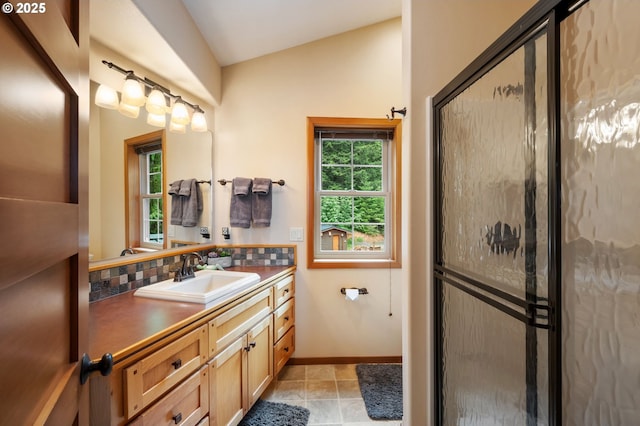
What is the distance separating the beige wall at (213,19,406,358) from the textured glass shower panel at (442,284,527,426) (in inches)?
43.7

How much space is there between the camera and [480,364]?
0.97m

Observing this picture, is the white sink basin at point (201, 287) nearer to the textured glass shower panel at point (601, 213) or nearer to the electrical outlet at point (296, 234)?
the electrical outlet at point (296, 234)

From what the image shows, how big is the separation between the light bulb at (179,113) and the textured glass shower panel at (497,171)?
1643mm

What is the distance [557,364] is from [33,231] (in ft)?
3.50

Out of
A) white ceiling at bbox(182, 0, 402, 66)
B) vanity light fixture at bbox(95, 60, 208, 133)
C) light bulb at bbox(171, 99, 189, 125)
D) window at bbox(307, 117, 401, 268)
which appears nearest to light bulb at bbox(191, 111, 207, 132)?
vanity light fixture at bbox(95, 60, 208, 133)

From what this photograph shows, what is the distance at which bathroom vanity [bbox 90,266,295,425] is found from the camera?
86 cm

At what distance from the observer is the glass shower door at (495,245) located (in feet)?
2.40

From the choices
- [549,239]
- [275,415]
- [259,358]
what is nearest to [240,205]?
[259,358]

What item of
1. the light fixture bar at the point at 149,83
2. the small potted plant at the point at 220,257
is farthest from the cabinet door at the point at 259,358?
the light fixture bar at the point at 149,83

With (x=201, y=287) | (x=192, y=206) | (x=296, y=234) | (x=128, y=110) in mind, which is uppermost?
(x=128, y=110)

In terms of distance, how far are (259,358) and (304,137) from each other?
1684 mm

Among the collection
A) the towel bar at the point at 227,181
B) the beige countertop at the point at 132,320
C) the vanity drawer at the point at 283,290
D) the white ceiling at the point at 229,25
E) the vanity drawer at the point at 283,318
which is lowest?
the vanity drawer at the point at 283,318

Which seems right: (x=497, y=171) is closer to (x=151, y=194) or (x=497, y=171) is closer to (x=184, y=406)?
(x=184, y=406)

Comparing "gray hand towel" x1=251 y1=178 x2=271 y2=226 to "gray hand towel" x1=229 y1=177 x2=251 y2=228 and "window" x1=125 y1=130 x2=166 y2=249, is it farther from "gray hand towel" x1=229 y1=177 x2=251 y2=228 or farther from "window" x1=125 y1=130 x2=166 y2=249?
"window" x1=125 y1=130 x2=166 y2=249
